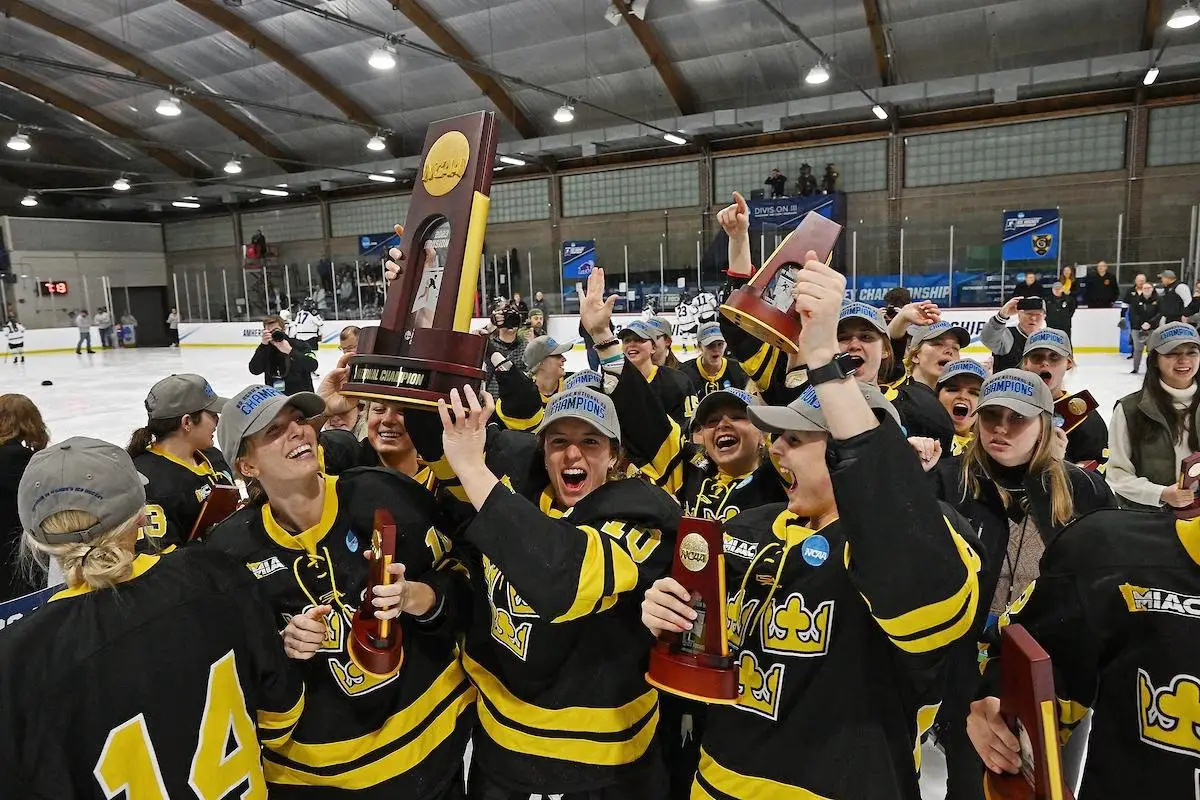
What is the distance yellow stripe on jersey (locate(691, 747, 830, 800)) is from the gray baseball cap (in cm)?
135

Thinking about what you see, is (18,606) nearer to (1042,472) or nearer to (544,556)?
(544,556)

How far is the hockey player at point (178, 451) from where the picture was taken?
2.80 metres

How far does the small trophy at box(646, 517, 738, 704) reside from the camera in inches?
53.5

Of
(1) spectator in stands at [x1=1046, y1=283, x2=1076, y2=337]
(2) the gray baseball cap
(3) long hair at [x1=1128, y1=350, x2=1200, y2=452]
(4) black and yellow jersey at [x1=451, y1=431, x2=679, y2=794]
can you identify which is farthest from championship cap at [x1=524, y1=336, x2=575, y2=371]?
(1) spectator in stands at [x1=1046, y1=283, x2=1076, y2=337]

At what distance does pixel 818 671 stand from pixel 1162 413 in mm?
2947

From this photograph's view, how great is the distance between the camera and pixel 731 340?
3.06 meters

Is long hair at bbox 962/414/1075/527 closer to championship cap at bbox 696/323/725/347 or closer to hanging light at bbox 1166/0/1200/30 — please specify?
Result: championship cap at bbox 696/323/725/347

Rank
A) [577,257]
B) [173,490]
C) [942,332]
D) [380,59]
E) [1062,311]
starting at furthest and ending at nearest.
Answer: [577,257]
[380,59]
[1062,311]
[942,332]
[173,490]

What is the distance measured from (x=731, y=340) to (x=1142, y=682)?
2.02 metres

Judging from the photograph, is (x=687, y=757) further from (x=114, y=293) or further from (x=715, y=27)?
(x=114, y=293)

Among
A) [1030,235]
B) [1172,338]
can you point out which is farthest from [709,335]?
[1030,235]

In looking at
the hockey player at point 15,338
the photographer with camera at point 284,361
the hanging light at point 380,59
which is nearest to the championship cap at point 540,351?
the photographer with camera at point 284,361

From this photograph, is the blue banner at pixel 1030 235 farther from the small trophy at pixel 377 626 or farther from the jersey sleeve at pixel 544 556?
the small trophy at pixel 377 626

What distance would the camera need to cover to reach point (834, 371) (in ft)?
3.98
